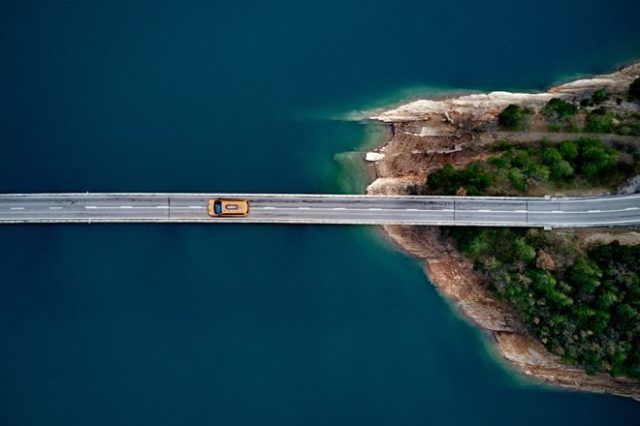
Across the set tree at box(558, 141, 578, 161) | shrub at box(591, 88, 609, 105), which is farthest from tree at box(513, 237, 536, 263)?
shrub at box(591, 88, 609, 105)

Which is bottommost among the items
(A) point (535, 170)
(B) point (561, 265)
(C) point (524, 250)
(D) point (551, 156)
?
(B) point (561, 265)

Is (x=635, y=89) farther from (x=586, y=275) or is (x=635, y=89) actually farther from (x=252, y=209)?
(x=252, y=209)

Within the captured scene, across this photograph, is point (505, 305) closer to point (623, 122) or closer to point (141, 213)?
point (623, 122)

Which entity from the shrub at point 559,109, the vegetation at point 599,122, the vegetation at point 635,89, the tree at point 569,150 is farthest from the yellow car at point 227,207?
the vegetation at point 635,89

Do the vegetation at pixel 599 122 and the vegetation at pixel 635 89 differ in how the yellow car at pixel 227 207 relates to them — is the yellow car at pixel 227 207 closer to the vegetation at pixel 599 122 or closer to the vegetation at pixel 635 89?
the vegetation at pixel 599 122

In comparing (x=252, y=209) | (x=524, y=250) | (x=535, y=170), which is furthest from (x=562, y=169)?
(x=252, y=209)

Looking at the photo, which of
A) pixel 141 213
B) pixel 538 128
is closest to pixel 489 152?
pixel 538 128
